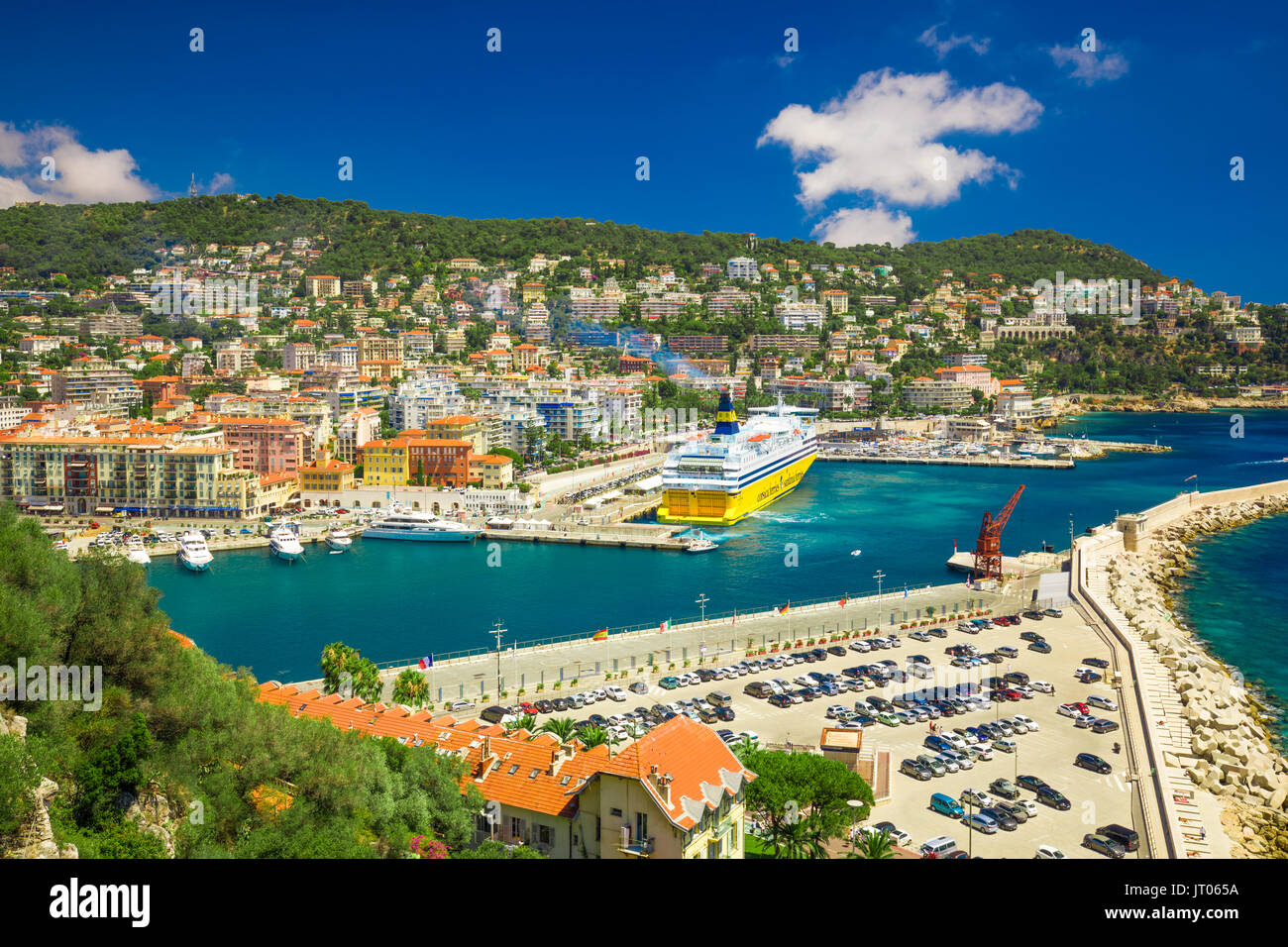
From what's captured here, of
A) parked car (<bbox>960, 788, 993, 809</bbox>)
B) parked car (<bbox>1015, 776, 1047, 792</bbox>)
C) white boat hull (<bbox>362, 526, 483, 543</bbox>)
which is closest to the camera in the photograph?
parked car (<bbox>960, 788, 993, 809</bbox>)

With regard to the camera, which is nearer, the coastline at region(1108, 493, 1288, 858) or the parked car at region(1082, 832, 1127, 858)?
the parked car at region(1082, 832, 1127, 858)

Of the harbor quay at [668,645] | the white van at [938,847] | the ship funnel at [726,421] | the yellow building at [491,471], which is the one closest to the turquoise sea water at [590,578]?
the harbor quay at [668,645]

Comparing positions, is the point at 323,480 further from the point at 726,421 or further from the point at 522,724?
the point at 522,724

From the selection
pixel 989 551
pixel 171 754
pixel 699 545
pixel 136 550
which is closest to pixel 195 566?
pixel 136 550

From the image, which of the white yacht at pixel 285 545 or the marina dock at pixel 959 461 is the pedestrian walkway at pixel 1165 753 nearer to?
the white yacht at pixel 285 545

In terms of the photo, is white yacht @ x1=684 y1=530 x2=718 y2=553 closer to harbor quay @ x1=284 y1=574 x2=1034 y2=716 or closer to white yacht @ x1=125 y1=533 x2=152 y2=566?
harbor quay @ x1=284 y1=574 x2=1034 y2=716

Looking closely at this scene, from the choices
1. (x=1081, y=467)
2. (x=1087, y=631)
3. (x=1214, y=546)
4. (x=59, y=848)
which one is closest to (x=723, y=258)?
(x=1081, y=467)

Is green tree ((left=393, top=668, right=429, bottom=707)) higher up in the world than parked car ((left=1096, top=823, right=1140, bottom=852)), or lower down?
higher up

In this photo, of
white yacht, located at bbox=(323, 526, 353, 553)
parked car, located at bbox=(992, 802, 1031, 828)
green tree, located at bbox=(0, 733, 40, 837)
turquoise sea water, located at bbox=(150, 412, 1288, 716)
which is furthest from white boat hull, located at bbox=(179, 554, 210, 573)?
green tree, located at bbox=(0, 733, 40, 837)
